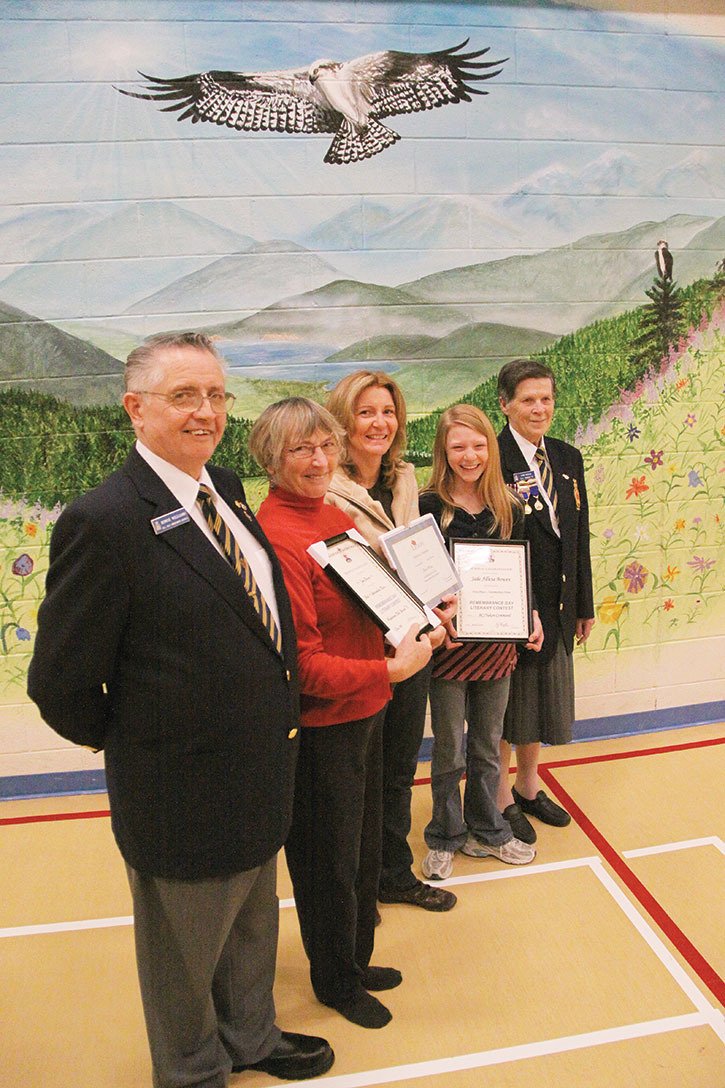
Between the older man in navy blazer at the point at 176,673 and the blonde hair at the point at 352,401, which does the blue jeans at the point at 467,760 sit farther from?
the older man in navy blazer at the point at 176,673

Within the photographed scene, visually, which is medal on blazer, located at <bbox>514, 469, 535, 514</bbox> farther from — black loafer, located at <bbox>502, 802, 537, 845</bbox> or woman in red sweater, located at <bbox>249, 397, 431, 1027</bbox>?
black loafer, located at <bbox>502, 802, 537, 845</bbox>

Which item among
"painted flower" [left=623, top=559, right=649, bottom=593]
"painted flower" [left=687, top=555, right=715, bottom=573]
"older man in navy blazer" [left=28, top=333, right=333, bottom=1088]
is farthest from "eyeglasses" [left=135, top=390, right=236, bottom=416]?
"painted flower" [left=687, top=555, right=715, bottom=573]

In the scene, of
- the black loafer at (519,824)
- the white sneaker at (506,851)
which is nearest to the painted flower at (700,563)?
the black loafer at (519,824)

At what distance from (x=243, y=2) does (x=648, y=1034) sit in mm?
3375

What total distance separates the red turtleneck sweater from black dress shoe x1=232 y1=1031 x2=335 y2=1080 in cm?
79

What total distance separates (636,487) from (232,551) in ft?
7.74

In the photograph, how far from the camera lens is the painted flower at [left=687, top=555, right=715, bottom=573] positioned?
3.54 m

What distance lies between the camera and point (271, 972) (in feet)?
6.11

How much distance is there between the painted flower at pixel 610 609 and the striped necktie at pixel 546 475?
1.00m

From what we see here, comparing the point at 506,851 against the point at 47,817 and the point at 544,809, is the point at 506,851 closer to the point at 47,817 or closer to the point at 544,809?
the point at 544,809

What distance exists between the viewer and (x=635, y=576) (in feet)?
11.5

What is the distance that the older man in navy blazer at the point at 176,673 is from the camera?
4.64 feet

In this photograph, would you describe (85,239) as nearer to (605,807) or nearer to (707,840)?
(605,807)

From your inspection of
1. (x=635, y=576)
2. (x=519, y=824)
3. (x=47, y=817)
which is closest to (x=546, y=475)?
(x=635, y=576)
